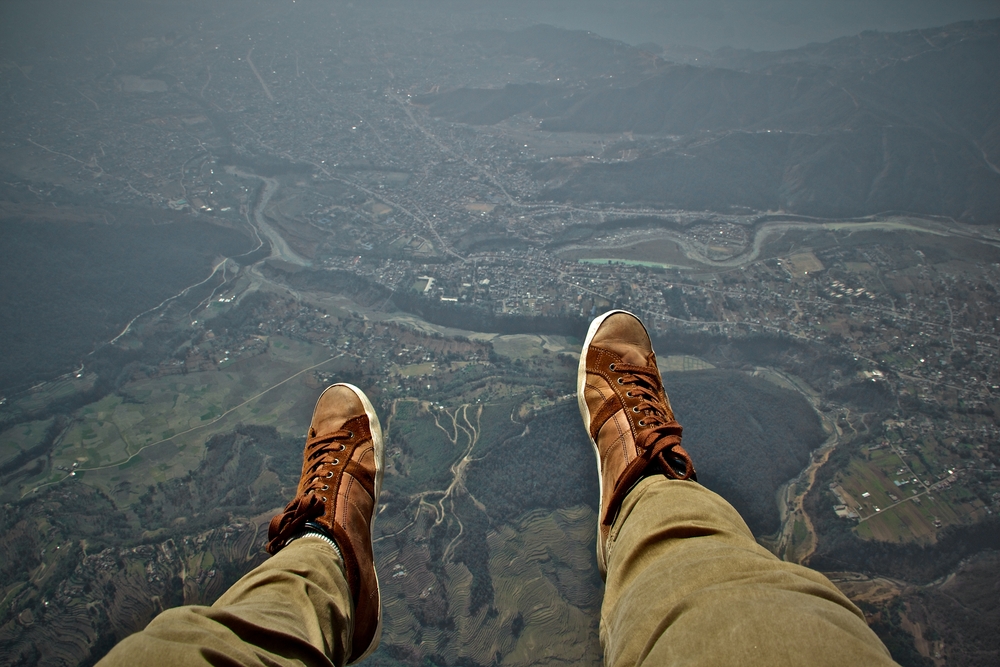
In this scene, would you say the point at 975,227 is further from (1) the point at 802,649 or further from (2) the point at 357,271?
(1) the point at 802,649

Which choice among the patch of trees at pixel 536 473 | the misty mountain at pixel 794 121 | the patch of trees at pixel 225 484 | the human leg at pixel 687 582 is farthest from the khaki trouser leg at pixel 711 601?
the misty mountain at pixel 794 121

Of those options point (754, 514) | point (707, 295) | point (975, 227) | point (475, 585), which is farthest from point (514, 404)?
point (975, 227)

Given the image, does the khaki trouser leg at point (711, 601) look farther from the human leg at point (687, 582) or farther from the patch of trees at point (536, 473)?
the patch of trees at point (536, 473)

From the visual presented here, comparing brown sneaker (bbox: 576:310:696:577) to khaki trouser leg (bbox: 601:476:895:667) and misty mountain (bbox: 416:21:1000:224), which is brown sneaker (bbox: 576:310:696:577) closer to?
khaki trouser leg (bbox: 601:476:895:667)

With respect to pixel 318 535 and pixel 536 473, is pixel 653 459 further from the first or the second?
pixel 536 473

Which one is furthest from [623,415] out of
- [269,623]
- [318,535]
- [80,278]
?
[80,278]
